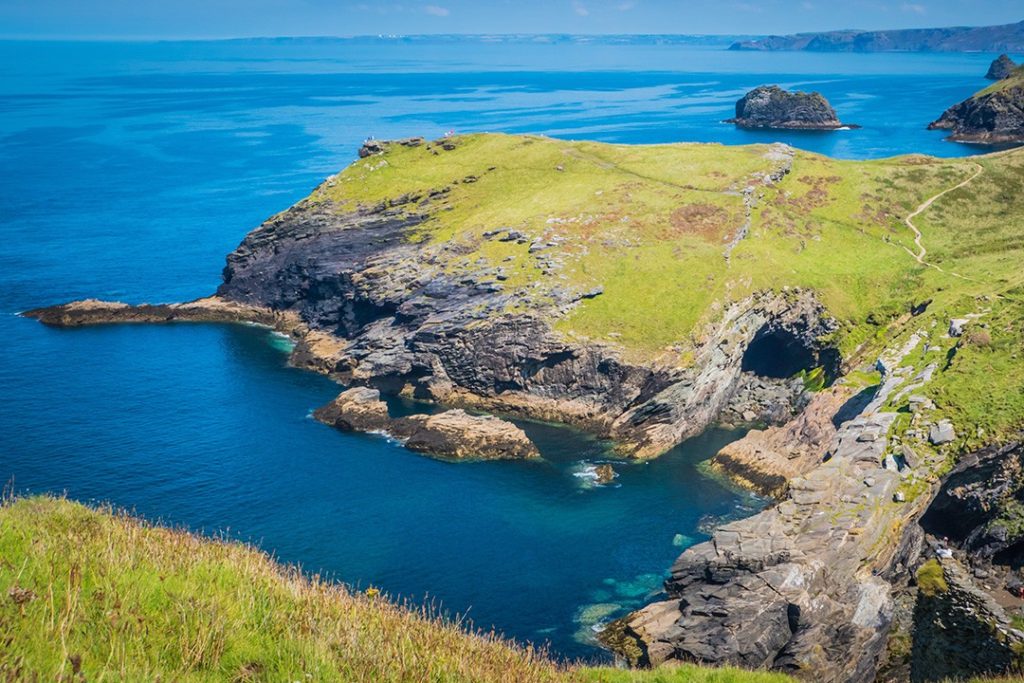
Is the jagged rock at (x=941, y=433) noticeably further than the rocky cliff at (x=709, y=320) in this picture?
Yes

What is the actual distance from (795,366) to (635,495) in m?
31.0

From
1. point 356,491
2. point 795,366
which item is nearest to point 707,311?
point 795,366

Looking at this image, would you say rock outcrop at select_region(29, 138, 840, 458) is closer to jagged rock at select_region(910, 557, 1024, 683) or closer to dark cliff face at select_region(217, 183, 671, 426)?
dark cliff face at select_region(217, 183, 671, 426)

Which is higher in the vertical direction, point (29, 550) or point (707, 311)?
point (29, 550)

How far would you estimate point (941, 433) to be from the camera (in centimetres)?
6250

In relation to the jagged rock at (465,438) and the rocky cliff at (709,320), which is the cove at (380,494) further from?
the rocky cliff at (709,320)

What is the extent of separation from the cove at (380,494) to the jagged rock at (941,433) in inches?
604

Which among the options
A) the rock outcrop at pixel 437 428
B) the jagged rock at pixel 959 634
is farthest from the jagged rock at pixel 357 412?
the jagged rock at pixel 959 634

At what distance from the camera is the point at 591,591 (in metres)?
60.5

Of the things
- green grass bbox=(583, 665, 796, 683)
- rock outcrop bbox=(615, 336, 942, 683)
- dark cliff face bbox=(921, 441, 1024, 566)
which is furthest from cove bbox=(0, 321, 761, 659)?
green grass bbox=(583, 665, 796, 683)

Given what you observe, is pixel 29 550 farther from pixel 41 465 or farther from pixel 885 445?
pixel 41 465

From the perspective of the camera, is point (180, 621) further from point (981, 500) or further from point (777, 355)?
point (777, 355)

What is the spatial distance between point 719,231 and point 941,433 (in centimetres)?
4886

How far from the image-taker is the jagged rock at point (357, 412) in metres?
88.6
